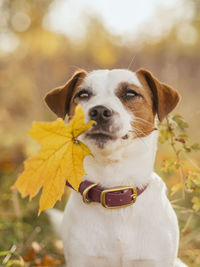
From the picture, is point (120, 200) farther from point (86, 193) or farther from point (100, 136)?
point (100, 136)

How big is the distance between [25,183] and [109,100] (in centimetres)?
84

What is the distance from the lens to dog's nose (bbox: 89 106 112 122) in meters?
1.88

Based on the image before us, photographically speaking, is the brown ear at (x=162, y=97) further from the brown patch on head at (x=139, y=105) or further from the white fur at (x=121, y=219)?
the white fur at (x=121, y=219)

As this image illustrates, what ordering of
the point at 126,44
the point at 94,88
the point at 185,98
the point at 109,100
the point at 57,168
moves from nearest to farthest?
the point at 57,168 → the point at 109,100 → the point at 94,88 → the point at 185,98 → the point at 126,44

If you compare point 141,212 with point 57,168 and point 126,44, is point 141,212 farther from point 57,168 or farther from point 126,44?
point 126,44

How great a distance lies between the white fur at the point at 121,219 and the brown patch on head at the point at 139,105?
0.06m

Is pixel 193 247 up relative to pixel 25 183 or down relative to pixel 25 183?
down

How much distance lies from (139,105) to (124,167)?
0.45 m

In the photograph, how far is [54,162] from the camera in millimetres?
1705

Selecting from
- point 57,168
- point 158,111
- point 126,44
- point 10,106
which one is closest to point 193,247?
point 158,111

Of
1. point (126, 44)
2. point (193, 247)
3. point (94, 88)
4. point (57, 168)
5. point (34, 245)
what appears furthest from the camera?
point (126, 44)

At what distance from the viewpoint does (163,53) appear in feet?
57.7

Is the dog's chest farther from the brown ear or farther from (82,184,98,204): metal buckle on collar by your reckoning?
the brown ear

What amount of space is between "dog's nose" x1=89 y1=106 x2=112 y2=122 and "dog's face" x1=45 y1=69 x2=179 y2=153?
4 cm
